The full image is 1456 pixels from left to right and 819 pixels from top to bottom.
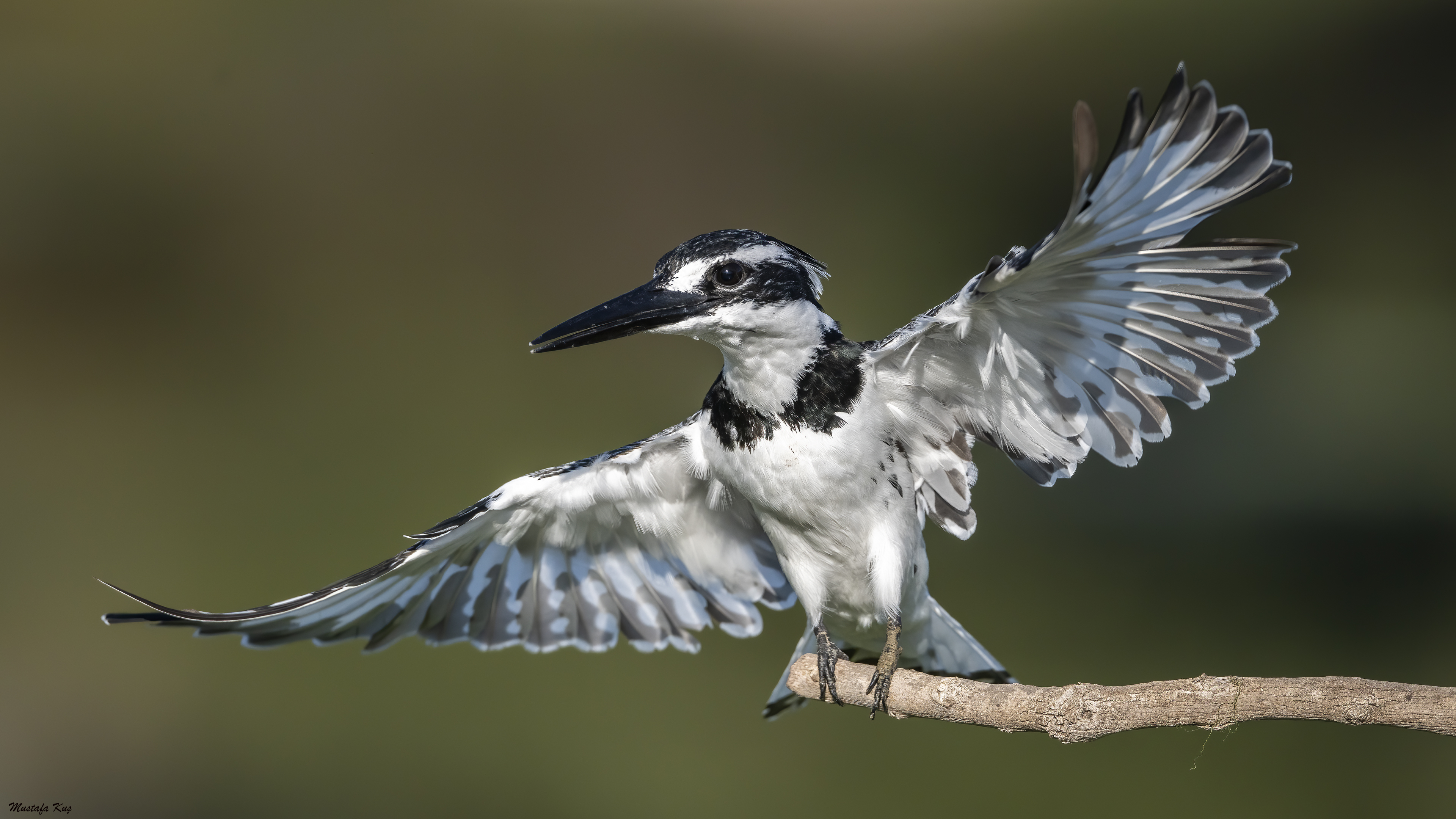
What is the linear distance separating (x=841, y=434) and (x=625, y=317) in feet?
1.39

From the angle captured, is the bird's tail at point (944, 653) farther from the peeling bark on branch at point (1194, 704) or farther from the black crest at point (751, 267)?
the black crest at point (751, 267)

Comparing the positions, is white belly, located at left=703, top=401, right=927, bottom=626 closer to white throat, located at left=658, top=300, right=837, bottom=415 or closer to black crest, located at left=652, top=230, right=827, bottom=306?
white throat, located at left=658, top=300, right=837, bottom=415

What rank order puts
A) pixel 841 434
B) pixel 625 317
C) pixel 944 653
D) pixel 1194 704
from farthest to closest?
pixel 944 653 < pixel 841 434 < pixel 625 317 < pixel 1194 704

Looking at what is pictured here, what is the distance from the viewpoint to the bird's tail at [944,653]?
1949 mm

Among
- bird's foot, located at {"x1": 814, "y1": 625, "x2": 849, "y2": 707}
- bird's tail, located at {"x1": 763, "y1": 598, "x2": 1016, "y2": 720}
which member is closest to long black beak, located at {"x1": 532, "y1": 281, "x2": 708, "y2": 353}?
bird's foot, located at {"x1": 814, "y1": 625, "x2": 849, "y2": 707}

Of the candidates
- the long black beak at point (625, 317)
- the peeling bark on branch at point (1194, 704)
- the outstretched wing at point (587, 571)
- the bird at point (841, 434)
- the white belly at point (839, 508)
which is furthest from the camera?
the outstretched wing at point (587, 571)

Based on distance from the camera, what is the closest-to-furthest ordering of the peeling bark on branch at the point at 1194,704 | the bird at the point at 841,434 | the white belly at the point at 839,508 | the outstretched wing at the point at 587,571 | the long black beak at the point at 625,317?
1. the peeling bark on branch at the point at 1194,704
2. the bird at the point at 841,434
3. the long black beak at the point at 625,317
4. the white belly at the point at 839,508
5. the outstretched wing at the point at 587,571

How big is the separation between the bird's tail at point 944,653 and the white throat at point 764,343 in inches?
24.5

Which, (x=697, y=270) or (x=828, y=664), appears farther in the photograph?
(x=828, y=664)

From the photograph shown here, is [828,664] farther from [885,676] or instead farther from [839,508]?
[839,508]

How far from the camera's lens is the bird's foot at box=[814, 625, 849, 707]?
63.9 inches

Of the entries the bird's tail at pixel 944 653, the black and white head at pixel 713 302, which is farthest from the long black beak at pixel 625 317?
the bird's tail at pixel 944 653

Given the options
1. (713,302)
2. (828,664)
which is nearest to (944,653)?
(828,664)

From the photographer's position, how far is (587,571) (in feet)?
6.83
